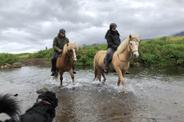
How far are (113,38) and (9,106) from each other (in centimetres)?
1092

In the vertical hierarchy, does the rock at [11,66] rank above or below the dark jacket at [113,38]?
below

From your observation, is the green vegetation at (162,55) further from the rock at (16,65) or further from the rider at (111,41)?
the rider at (111,41)

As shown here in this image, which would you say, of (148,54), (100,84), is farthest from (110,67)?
(148,54)

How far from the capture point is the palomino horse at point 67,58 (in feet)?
52.8

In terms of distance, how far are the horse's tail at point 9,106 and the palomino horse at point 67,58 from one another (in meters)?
10.0

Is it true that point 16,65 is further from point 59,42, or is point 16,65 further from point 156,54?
point 59,42

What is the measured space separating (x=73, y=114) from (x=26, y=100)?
3.15 m

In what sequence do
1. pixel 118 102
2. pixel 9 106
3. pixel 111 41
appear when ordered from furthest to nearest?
1. pixel 111 41
2. pixel 118 102
3. pixel 9 106

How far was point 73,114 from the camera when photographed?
1098 cm

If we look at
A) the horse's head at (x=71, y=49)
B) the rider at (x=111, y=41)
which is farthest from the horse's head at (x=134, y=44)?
the horse's head at (x=71, y=49)

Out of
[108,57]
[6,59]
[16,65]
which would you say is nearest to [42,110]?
[108,57]

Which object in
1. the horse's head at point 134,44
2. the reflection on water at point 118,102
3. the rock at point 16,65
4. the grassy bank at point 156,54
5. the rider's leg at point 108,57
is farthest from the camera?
the rock at point 16,65

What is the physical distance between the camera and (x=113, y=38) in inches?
652

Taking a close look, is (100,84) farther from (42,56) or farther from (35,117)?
(42,56)
